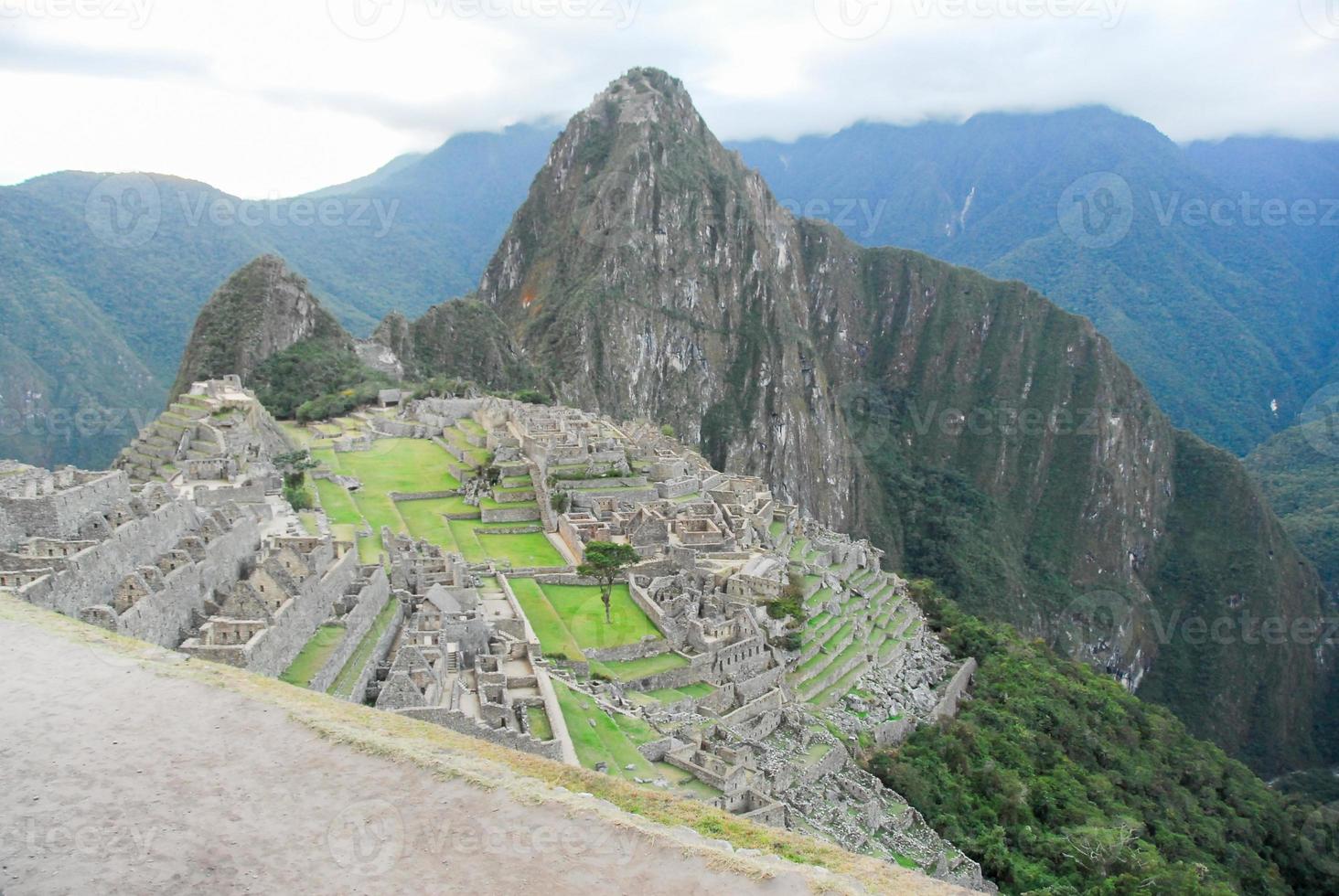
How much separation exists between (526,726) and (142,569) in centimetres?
739

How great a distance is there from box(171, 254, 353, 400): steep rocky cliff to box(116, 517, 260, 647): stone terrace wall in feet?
174

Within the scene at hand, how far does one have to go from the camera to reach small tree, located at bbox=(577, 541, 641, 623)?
28770 millimetres

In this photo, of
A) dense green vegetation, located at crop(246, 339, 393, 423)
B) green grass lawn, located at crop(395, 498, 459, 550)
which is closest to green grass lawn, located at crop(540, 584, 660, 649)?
green grass lawn, located at crop(395, 498, 459, 550)

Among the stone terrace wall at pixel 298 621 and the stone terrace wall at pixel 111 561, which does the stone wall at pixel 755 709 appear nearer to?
the stone terrace wall at pixel 298 621

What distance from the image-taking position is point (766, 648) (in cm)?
2856

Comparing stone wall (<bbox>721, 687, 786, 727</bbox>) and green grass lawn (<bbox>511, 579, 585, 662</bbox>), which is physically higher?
green grass lawn (<bbox>511, 579, 585, 662</bbox>)

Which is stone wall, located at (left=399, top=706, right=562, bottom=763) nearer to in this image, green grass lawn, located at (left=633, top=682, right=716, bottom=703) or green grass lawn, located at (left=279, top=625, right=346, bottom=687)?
green grass lawn, located at (left=279, top=625, right=346, bottom=687)

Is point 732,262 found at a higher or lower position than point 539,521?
higher

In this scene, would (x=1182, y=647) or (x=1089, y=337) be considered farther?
(x=1089, y=337)

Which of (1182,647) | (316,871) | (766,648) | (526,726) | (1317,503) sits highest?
(316,871)

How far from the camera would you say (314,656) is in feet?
58.5

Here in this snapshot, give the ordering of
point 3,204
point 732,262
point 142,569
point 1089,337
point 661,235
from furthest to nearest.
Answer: point 1089,337
point 732,262
point 661,235
point 3,204
point 142,569

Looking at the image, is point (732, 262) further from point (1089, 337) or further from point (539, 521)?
point (539, 521)

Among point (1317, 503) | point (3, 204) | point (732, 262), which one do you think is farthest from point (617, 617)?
point (1317, 503)
